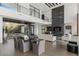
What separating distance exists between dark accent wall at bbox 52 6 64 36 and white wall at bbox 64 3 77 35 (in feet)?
0.44

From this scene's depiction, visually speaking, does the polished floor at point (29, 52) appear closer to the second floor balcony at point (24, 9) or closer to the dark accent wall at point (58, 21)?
the dark accent wall at point (58, 21)

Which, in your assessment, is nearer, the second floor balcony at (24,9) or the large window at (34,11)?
the second floor balcony at (24,9)

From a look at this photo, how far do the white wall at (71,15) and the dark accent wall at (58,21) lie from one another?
13 cm

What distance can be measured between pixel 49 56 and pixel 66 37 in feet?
2.84

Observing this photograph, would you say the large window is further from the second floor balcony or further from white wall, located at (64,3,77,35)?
white wall, located at (64,3,77,35)

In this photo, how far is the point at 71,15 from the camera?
9.45ft

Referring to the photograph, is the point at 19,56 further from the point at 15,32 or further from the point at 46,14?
the point at 46,14

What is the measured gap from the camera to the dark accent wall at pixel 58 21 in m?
2.94

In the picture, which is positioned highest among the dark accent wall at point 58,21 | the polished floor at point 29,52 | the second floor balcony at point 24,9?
the second floor balcony at point 24,9

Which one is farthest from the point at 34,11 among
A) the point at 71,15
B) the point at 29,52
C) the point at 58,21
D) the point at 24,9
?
the point at 29,52

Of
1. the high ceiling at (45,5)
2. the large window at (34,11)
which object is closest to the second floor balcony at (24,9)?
the large window at (34,11)

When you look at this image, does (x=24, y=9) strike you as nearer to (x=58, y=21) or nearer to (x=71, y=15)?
(x=58, y=21)

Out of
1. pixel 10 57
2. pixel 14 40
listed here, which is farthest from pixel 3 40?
pixel 10 57

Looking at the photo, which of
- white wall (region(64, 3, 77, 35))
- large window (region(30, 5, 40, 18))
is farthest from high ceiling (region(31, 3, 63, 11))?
white wall (region(64, 3, 77, 35))
